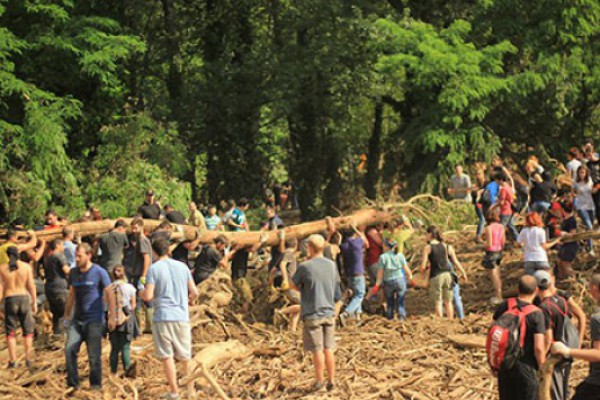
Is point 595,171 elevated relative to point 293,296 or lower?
elevated

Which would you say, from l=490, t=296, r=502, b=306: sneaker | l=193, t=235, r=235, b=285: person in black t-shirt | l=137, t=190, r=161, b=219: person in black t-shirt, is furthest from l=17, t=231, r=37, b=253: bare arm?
l=490, t=296, r=502, b=306: sneaker

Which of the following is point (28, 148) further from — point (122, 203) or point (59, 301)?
point (59, 301)

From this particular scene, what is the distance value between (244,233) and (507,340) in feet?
34.3

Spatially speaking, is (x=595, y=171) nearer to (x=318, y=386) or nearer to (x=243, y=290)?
(x=243, y=290)

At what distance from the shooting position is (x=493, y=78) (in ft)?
91.6

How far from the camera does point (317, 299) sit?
42.0 ft

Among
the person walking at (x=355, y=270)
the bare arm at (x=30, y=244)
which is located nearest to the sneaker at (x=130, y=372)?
the bare arm at (x=30, y=244)

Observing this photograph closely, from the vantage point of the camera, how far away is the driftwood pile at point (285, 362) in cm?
1358

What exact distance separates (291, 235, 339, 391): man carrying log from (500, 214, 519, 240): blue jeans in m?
8.39

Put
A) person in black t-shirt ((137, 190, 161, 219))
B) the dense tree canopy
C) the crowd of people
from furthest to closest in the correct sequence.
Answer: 1. the dense tree canopy
2. person in black t-shirt ((137, 190, 161, 219))
3. the crowd of people

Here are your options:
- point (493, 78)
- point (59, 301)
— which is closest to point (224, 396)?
point (59, 301)

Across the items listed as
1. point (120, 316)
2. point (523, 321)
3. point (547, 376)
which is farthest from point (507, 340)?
point (120, 316)

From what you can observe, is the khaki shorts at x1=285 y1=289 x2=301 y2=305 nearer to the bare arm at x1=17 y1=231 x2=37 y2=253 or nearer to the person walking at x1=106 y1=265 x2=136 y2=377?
the person walking at x1=106 y1=265 x2=136 y2=377

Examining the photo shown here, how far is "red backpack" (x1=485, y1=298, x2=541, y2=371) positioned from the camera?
31.3ft
